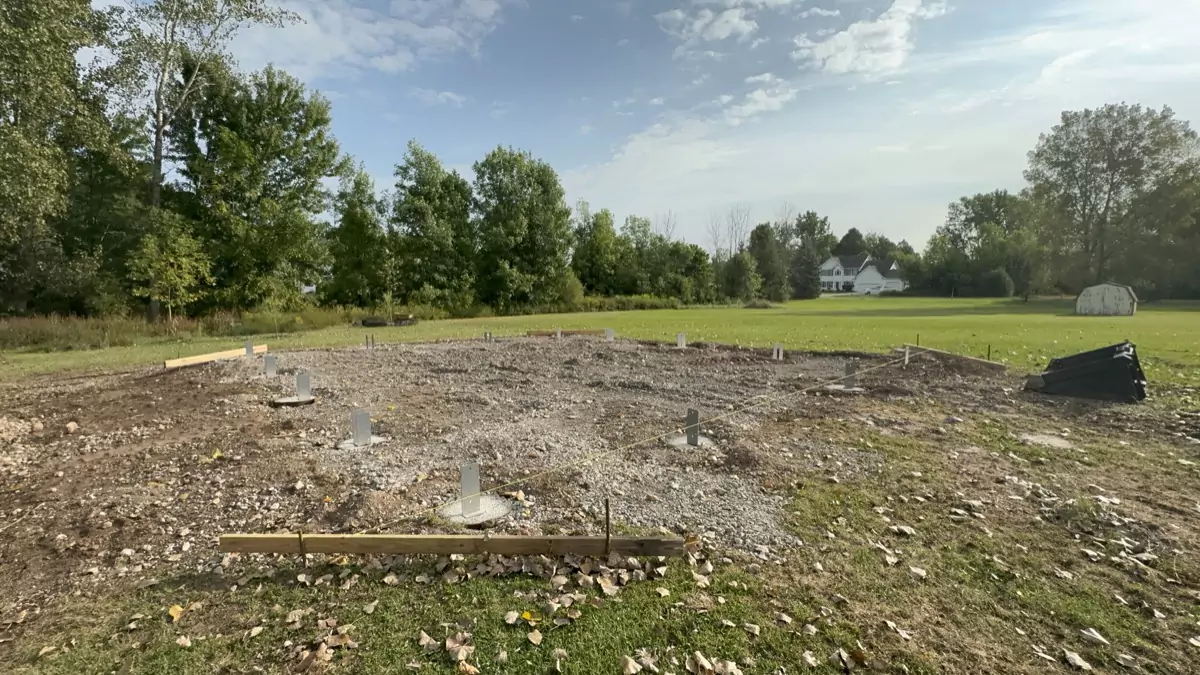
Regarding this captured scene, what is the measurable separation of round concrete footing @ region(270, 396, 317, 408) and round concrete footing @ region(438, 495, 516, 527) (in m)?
5.21

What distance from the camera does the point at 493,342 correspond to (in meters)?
17.3

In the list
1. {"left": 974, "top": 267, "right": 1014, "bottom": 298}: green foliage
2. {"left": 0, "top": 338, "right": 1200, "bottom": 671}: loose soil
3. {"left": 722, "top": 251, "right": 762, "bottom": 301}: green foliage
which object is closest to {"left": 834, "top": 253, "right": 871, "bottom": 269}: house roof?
{"left": 974, "top": 267, "right": 1014, "bottom": 298}: green foliage

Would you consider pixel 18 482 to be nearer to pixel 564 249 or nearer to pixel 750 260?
pixel 564 249

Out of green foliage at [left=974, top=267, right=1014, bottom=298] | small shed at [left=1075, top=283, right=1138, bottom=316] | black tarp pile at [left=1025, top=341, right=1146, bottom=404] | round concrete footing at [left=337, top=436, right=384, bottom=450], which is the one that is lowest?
round concrete footing at [left=337, top=436, right=384, bottom=450]

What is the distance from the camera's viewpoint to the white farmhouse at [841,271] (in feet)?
320

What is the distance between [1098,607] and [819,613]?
1763 millimetres

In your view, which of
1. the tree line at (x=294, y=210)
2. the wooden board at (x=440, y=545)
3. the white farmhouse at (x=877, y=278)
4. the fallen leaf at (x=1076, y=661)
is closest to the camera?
the fallen leaf at (x=1076, y=661)

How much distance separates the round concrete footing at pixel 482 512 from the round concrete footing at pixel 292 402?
5.21 metres

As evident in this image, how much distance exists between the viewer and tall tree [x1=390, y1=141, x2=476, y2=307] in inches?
1422

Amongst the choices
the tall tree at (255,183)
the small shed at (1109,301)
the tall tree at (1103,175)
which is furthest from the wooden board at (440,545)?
the tall tree at (1103,175)

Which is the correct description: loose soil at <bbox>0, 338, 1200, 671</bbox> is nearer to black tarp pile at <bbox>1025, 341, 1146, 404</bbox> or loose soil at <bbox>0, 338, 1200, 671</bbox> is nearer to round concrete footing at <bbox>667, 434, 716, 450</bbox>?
round concrete footing at <bbox>667, 434, 716, 450</bbox>

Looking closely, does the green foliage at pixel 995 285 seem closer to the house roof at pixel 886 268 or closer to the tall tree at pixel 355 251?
the house roof at pixel 886 268

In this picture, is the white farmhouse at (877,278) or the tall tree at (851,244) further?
the tall tree at (851,244)

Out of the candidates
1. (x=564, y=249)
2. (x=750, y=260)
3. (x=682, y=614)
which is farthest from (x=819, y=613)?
(x=750, y=260)
